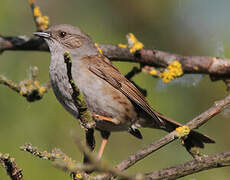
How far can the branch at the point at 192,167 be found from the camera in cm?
299

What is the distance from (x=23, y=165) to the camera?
4773 mm

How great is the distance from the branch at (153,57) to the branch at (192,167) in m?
1.84

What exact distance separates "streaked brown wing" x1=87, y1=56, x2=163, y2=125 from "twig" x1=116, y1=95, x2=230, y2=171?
1.08 meters

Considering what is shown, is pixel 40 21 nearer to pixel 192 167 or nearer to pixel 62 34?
pixel 62 34

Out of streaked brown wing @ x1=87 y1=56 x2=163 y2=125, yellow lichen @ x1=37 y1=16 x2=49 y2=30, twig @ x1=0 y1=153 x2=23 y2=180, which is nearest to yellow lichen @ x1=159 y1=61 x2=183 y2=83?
streaked brown wing @ x1=87 y1=56 x2=163 y2=125

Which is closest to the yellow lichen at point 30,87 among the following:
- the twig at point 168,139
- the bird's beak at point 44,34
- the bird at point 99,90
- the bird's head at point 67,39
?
the bird at point 99,90

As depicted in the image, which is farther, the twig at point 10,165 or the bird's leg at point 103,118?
the bird's leg at point 103,118

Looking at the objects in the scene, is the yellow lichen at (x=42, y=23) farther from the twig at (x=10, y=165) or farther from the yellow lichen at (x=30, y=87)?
the twig at (x=10, y=165)

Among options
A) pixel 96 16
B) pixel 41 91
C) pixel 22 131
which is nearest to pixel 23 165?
pixel 22 131

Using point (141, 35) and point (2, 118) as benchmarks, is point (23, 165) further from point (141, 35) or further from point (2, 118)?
point (141, 35)

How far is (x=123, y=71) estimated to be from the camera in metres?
5.59

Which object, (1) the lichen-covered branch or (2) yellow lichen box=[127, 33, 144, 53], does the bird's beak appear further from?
(2) yellow lichen box=[127, 33, 144, 53]

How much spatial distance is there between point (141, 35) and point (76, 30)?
1198 millimetres

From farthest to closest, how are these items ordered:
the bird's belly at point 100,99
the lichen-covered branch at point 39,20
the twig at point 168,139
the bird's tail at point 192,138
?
the lichen-covered branch at point 39,20 < the bird's belly at point 100,99 < the bird's tail at point 192,138 < the twig at point 168,139
